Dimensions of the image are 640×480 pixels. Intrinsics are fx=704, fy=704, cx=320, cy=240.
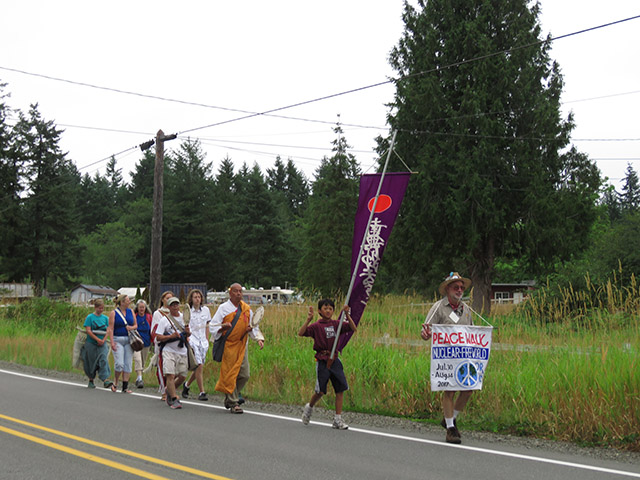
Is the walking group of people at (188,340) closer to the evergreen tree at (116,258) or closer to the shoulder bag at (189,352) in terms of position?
the shoulder bag at (189,352)

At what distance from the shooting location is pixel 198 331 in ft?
41.7

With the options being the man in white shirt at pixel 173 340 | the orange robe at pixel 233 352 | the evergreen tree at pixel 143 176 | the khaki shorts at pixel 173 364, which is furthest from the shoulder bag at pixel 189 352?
the evergreen tree at pixel 143 176

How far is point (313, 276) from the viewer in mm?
52969

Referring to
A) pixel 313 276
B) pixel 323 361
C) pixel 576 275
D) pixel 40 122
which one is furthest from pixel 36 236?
pixel 323 361

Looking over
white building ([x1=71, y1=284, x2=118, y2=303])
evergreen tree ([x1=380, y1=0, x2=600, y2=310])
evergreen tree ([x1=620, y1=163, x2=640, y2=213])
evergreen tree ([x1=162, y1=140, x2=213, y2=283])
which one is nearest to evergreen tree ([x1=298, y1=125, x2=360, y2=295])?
evergreen tree ([x1=380, y1=0, x2=600, y2=310])

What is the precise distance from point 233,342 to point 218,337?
295 millimetres

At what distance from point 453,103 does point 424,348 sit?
22.9 m

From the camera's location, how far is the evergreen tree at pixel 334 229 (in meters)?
51.0

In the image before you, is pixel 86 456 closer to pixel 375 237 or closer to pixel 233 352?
pixel 233 352

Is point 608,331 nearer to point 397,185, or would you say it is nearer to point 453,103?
point 397,185

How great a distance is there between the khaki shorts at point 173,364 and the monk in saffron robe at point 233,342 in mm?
826

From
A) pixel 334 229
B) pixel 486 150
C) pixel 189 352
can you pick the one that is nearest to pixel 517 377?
pixel 189 352

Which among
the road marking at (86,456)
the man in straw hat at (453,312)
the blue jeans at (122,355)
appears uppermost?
the man in straw hat at (453,312)

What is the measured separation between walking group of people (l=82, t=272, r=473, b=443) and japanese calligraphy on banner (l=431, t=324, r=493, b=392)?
6.3 inches
